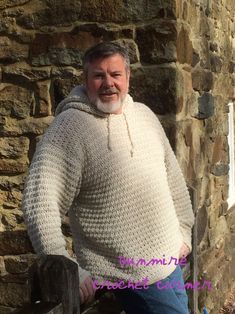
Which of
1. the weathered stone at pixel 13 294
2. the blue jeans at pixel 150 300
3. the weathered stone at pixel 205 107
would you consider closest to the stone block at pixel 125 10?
the weathered stone at pixel 205 107

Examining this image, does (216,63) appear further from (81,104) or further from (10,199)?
(81,104)

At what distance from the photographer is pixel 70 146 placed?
2166mm

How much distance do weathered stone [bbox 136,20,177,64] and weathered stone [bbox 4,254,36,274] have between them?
1439 mm

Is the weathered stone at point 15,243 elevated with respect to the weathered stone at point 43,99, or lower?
lower

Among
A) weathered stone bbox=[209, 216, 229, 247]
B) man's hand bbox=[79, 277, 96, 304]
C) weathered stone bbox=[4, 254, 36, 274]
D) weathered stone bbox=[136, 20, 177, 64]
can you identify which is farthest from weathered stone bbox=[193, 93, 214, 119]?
man's hand bbox=[79, 277, 96, 304]

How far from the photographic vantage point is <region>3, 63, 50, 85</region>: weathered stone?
11.1ft

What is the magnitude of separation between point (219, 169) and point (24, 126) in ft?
5.79

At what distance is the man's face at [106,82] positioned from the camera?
225 cm

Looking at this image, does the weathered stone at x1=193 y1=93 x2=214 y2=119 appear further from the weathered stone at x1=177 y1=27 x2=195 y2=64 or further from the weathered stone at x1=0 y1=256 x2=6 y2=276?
the weathered stone at x1=0 y1=256 x2=6 y2=276

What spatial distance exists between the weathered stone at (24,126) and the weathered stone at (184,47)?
87 cm

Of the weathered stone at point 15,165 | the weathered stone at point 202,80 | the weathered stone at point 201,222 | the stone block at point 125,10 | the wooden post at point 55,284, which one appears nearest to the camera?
the wooden post at point 55,284

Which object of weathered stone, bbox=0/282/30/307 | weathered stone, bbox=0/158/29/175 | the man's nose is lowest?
weathered stone, bbox=0/282/30/307

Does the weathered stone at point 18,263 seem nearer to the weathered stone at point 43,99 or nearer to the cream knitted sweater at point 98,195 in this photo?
the weathered stone at point 43,99

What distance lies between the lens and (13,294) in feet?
11.7
